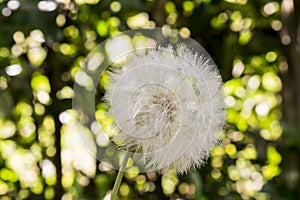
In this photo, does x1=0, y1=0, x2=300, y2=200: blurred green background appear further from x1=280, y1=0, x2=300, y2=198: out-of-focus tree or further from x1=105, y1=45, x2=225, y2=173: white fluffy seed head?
x1=105, y1=45, x2=225, y2=173: white fluffy seed head

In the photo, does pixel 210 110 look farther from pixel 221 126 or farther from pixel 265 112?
pixel 265 112

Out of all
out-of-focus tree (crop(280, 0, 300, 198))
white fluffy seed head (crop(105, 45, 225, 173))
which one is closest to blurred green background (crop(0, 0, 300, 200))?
out-of-focus tree (crop(280, 0, 300, 198))

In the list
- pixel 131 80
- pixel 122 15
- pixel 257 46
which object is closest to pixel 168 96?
pixel 131 80

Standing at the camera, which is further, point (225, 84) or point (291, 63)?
point (291, 63)

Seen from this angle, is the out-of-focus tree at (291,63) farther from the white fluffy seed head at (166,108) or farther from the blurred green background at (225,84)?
the white fluffy seed head at (166,108)

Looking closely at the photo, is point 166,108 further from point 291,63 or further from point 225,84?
point 291,63

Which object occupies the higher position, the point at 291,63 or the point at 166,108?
the point at 166,108

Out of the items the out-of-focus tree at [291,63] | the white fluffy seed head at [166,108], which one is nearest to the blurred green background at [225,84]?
the out-of-focus tree at [291,63]

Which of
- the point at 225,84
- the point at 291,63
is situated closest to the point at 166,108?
the point at 225,84

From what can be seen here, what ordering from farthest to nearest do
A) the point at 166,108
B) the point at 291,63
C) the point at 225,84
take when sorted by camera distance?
the point at 291,63, the point at 225,84, the point at 166,108
